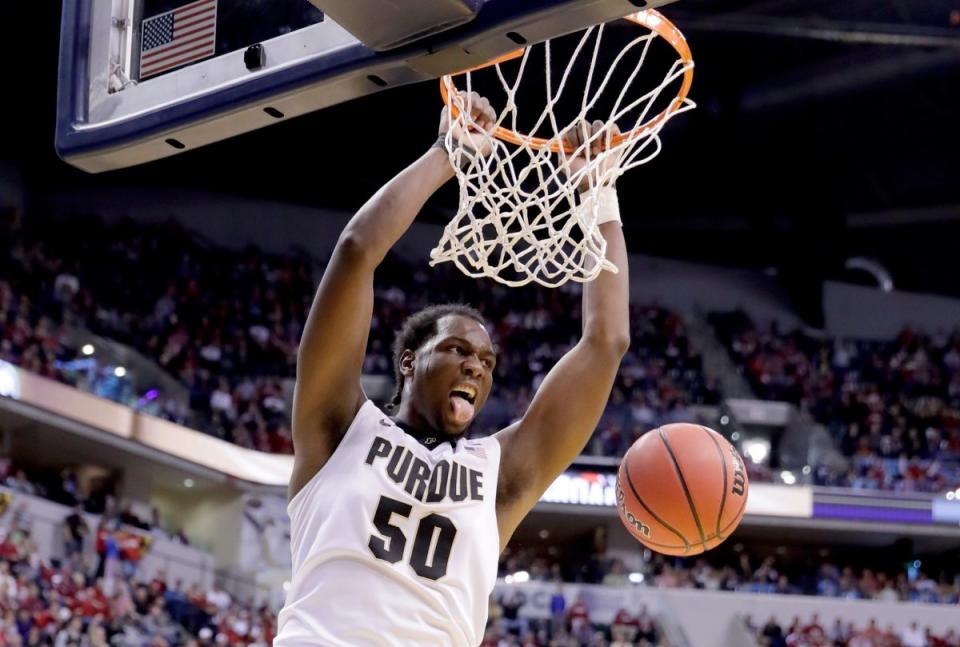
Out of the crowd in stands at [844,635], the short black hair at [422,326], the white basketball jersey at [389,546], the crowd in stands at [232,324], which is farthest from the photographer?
the crowd in stands at [232,324]

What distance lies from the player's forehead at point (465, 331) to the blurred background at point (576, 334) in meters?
10.4

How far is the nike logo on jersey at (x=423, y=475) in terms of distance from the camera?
2.66 meters

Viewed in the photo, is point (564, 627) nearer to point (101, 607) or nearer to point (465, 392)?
point (101, 607)

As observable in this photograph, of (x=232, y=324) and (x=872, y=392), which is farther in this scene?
(x=872, y=392)

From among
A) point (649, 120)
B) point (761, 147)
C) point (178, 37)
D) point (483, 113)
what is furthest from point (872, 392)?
point (178, 37)

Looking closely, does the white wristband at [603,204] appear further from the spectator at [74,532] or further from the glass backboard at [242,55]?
the spectator at [74,532]

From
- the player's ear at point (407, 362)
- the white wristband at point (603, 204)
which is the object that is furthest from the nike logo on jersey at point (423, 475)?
the white wristband at point (603, 204)

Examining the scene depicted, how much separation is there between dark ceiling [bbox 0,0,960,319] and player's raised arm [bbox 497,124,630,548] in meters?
13.8

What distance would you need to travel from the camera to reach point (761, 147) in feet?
64.0

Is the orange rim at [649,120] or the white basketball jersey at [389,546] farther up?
the orange rim at [649,120]

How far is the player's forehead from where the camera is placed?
9.40 ft

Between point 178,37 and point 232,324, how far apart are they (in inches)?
657

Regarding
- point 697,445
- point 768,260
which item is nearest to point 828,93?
point 768,260

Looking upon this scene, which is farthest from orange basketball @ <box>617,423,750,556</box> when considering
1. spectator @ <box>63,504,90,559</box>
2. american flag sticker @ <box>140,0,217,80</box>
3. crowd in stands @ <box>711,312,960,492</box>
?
crowd in stands @ <box>711,312,960,492</box>
